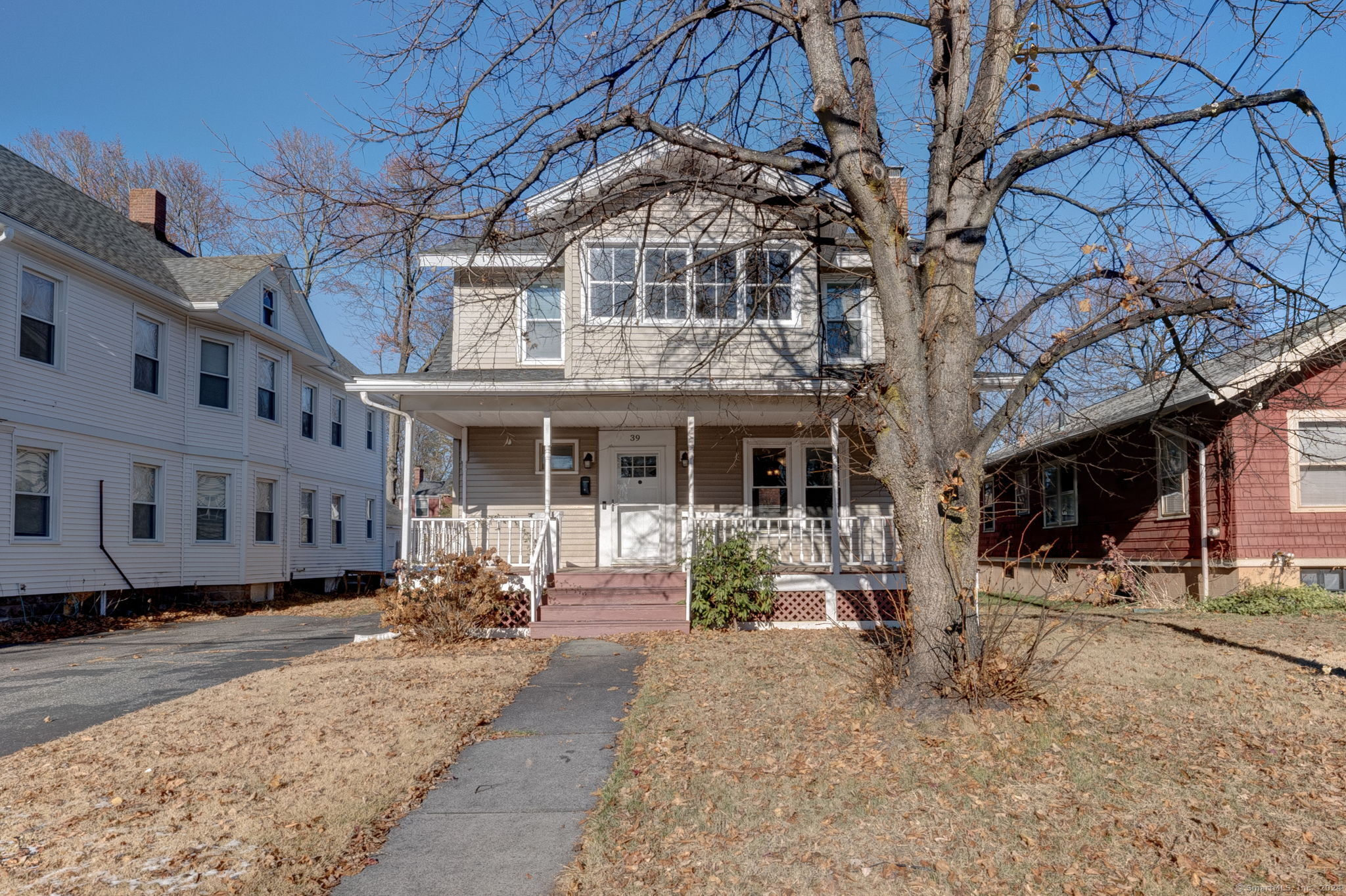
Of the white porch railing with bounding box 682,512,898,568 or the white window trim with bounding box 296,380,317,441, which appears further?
Result: the white window trim with bounding box 296,380,317,441

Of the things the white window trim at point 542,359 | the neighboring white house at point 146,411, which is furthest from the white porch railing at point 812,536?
the neighboring white house at point 146,411

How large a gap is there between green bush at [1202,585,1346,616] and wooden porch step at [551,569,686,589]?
25.7 feet

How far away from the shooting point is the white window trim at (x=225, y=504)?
16984mm

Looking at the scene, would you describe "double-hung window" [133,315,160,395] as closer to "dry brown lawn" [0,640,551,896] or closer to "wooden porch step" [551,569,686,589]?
"wooden porch step" [551,569,686,589]

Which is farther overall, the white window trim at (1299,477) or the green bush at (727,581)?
the white window trim at (1299,477)

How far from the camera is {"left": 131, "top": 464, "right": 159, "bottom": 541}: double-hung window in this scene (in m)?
15.8

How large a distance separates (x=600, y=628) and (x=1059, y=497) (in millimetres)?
12692

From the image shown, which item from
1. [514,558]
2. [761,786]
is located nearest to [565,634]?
[514,558]

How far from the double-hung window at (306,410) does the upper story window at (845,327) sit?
13.3 m

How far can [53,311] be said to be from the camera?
14086 millimetres

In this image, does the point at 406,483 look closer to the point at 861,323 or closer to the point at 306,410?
the point at 861,323

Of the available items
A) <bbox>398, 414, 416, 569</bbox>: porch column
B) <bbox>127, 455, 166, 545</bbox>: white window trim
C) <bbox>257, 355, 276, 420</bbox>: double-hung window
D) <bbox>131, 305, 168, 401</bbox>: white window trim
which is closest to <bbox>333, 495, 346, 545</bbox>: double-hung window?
A: <bbox>257, 355, 276, 420</bbox>: double-hung window

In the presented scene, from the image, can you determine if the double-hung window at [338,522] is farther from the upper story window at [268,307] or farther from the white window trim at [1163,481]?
the white window trim at [1163,481]

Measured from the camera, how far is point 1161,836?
418 centimetres
